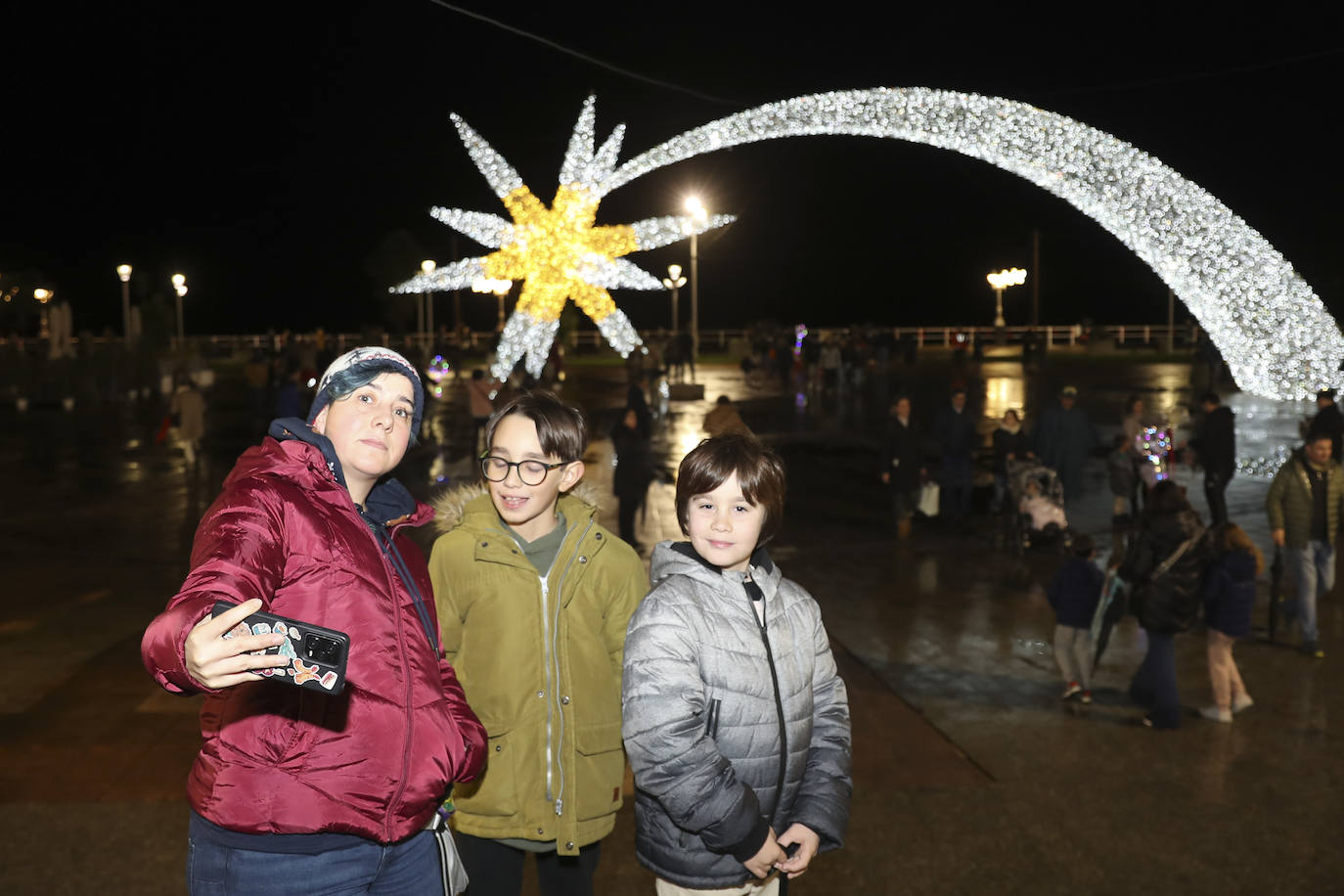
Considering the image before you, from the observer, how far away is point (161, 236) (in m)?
64.2

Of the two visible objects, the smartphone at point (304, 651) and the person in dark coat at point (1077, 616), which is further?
the person in dark coat at point (1077, 616)

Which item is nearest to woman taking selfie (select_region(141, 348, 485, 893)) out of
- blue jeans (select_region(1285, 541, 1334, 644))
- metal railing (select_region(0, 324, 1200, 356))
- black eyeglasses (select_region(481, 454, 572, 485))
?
black eyeglasses (select_region(481, 454, 572, 485))

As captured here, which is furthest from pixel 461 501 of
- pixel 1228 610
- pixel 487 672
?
pixel 1228 610

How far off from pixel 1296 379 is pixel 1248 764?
12.7m

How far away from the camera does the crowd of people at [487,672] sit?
2430mm

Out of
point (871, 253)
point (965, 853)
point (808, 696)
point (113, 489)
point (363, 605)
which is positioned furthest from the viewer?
point (871, 253)

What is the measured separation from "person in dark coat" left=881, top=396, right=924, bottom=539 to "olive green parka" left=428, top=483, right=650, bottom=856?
340 inches

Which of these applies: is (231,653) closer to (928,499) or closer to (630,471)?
(630,471)

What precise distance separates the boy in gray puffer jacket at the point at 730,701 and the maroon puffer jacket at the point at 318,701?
0.54 metres

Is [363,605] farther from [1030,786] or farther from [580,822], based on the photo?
[1030,786]

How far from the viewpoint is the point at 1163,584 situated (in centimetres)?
644

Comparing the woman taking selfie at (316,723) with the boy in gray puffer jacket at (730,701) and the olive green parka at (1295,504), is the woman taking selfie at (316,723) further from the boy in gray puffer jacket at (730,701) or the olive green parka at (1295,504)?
the olive green parka at (1295,504)

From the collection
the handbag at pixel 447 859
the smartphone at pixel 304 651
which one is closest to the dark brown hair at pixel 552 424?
the handbag at pixel 447 859

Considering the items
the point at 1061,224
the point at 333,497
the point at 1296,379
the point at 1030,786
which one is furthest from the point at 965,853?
the point at 1061,224
